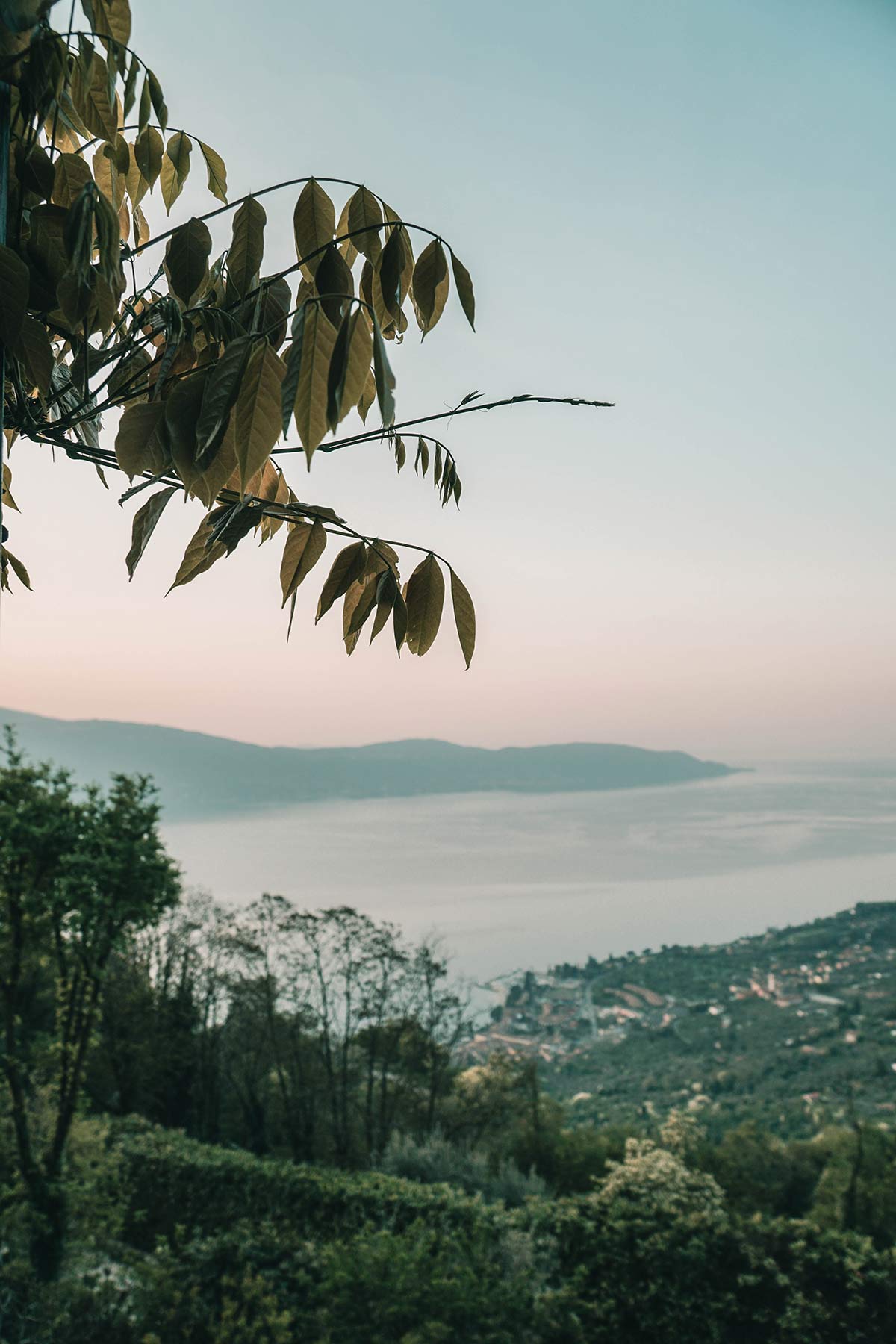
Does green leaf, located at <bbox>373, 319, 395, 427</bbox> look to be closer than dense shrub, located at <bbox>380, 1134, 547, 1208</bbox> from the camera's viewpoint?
Yes

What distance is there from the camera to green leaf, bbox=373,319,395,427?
376 millimetres

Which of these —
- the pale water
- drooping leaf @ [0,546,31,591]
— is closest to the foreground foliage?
drooping leaf @ [0,546,31,591]

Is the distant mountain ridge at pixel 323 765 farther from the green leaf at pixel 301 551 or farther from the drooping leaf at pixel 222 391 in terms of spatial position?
the drooping leaf at pixel 222 391

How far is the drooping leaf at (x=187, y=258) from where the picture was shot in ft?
1.86

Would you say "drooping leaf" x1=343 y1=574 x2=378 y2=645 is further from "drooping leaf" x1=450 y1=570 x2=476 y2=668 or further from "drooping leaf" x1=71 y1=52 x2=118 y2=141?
"drooping leaf" x1=71 y1=52 x2=118 y2=141

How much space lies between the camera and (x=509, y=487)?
1.70 meters

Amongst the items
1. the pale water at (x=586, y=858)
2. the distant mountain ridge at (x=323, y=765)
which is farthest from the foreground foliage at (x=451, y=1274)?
the distant mountain ridge at (x=323, y=765)

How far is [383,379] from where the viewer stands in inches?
15.0

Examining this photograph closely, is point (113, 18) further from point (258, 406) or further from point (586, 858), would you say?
point (586, 858)

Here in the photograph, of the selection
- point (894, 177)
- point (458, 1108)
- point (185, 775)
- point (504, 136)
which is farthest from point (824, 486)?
point (185, 775)

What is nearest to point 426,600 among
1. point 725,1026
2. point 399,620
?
point 399,620

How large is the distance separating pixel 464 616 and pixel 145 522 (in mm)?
257

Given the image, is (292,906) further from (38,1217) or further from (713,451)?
(713,451)

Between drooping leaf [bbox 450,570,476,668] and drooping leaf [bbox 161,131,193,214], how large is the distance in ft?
1.46
